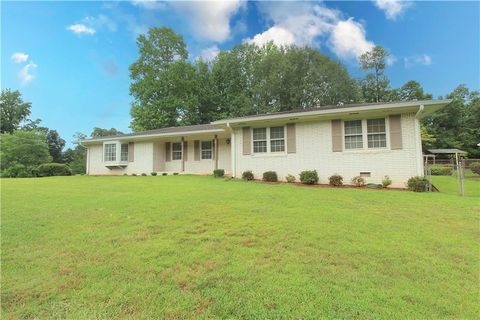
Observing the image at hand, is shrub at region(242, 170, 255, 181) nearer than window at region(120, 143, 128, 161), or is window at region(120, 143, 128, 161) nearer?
shrub at region(242, 170, 255, 181)

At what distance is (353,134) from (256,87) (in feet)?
73.0

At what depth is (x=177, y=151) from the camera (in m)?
18.3

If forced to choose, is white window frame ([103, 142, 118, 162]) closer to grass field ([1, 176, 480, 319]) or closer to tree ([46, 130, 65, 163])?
grass field ([1, 176, 480, 319])

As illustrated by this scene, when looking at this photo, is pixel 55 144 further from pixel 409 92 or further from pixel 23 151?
pixel 409 92

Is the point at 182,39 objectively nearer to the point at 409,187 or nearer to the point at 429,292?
the point at 409,187

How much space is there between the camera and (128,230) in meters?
4.59

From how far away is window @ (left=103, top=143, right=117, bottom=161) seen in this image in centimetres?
1875

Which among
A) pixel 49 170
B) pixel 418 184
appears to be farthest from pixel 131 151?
pixel 418 184

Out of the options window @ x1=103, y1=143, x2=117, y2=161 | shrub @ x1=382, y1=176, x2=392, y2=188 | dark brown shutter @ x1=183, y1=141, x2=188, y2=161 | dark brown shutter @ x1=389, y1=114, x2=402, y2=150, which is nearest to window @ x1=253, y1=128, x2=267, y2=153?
shrub @ x1=382, y1=176, x2=392, y2=188

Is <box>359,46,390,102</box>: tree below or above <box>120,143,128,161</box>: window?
above

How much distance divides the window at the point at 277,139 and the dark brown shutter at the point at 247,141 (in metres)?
1.07

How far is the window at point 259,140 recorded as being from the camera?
42.3 feet

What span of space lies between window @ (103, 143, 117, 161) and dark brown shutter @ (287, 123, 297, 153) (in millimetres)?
12871

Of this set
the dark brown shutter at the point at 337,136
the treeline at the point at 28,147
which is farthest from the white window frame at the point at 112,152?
the dark brown shutter at the point at 337,136
